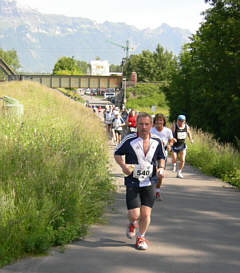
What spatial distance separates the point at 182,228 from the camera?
621 centimetres

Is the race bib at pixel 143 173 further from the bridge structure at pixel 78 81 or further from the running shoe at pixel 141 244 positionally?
the bridge structure at pixel 78 81

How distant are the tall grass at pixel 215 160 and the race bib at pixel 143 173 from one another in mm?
6167

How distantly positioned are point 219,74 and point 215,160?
1865cm

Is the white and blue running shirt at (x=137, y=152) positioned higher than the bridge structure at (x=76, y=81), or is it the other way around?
the bridge structure at (x=76, y=81)

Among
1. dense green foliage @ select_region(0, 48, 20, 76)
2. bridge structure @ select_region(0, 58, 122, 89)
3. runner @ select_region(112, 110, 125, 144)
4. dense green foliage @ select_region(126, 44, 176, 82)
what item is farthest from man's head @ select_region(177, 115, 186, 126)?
dense green foliage @ select_region(0, 48, 20, 76)

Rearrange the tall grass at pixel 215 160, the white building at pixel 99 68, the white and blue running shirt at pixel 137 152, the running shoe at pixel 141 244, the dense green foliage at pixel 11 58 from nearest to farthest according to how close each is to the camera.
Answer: the running shoe at pixel 141 244
the white and blue running shirt at pixel 137 152
the tall grass at pixel 215 160
the dense green foliage at pixel 11 58
the white building at pixel 99 68

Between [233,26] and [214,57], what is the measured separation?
9.54 ft

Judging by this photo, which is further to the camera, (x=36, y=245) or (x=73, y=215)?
(x=73, y=215)

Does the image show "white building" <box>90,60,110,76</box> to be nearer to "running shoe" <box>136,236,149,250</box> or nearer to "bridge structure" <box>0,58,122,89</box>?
"bridge structure" <box>0,58,122,89</box>

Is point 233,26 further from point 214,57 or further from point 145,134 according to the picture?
point 145,134

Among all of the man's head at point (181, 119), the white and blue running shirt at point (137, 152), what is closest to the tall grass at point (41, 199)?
the white and blue running shirt at point (137, 152)

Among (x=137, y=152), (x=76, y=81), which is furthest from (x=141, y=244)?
(x=76, y=81)

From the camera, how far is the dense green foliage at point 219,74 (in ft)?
95.0

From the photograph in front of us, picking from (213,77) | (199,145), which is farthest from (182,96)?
(199,145)
